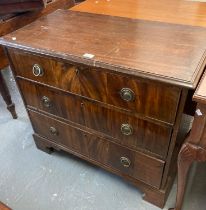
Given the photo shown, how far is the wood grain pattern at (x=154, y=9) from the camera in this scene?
1.22 meters

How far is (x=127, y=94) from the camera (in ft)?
2.78

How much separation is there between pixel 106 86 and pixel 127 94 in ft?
0.29

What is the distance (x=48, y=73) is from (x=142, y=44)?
408 millimetres

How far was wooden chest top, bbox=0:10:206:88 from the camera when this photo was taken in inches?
30.0

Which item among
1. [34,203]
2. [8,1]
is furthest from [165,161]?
[8,1]

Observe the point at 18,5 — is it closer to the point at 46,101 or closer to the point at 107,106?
the point at 46,101

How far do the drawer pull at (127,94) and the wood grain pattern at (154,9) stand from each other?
537 mm

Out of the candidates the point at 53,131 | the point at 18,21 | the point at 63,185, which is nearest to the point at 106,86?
the point at 53,131

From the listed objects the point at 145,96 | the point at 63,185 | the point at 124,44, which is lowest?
the point at 63,185

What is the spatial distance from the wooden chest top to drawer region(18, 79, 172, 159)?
8.2 inches

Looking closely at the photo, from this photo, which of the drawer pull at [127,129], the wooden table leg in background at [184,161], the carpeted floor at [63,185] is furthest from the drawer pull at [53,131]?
the wooden table leg in background at [184,161]

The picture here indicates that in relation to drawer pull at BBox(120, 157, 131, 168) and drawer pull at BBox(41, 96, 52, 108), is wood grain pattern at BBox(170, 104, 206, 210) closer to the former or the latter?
drawer pull at BBox(120, 157, 131, 168)

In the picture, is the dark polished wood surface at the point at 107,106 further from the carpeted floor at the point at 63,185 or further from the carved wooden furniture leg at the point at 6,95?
the carved wooden furniture leg at the point at 6,95

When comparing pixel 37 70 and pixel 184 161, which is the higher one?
pixel 37 70
